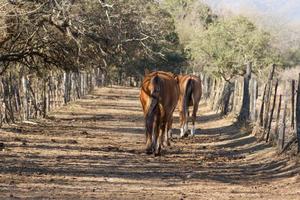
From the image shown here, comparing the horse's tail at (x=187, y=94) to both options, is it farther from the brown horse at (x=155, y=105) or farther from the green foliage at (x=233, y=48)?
the green foliage at (x=233, y=48)

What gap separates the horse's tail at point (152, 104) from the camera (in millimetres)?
13195

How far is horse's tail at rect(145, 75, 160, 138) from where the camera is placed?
13.2m

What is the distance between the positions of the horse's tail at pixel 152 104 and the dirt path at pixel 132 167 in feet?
2.20

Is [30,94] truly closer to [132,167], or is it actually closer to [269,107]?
[269,107]

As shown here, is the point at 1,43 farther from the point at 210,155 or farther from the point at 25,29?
the point at 210,155

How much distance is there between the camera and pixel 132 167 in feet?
38.5

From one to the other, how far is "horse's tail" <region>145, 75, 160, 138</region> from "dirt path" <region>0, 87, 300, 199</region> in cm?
67

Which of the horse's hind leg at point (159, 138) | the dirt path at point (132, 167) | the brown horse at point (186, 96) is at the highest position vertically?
the brown horse at point (186, 96)

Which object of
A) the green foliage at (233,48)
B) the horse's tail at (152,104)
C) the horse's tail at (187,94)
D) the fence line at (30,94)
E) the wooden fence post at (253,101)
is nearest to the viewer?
the horse's tail at (152,104)

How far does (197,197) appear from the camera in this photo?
30.0ft

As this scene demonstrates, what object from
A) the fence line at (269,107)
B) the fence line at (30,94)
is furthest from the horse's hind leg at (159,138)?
the fence line at (30,94)

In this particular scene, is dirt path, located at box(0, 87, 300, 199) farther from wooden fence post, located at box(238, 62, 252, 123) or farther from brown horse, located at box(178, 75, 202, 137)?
wooden fence post, located at box(238, 62, 252, 123)

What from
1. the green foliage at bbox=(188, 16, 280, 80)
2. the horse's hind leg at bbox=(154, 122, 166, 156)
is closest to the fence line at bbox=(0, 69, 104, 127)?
the horse's hind leg at bbox=(154, 122, 166, 156)

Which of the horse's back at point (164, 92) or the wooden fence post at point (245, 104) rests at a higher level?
the horse's back at point (164, 92)
